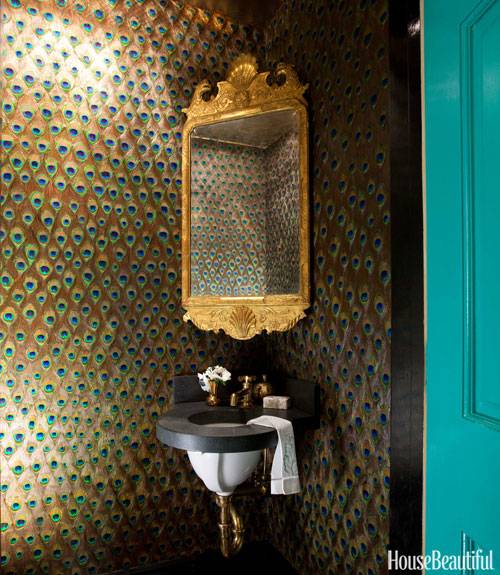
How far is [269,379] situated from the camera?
260cm

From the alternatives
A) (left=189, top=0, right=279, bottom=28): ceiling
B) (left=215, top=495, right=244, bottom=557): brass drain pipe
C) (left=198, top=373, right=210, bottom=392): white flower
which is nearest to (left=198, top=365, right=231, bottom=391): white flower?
(left=198, top=373, right=210, bottom=392): white flower

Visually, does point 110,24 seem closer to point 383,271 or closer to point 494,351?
point 383,271

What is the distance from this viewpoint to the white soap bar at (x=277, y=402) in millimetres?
A: 2361

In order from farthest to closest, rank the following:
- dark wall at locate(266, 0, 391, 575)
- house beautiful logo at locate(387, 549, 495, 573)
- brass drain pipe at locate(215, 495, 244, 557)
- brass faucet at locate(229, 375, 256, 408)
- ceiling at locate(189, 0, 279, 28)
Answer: ceiling at locate(189, 0, 279, 28) < brass faucet at locate(229, 375, 256, 408) < brass drain pipe at locate(215, 495, 244, 557) < dark wall at locate(266, 0, 391, 575) < house beautiful logo at locate(387, 549, 495, 573)

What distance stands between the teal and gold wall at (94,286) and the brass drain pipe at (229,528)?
0.36 meters

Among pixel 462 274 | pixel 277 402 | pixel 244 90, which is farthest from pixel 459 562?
pixel 244 90

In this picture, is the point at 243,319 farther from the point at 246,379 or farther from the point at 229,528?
the point at 229,528

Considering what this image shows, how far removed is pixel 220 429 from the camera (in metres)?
2.05

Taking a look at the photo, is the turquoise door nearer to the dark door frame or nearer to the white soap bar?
the dark door frame

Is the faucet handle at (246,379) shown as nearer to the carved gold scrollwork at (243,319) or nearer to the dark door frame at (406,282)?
the carved gold scrollwork at (243,319)

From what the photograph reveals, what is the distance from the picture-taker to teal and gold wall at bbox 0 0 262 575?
231cm

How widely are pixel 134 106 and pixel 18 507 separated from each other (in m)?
2.08

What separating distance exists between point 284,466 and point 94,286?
1.27 metres

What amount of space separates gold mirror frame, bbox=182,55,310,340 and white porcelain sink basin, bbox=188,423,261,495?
64cm
